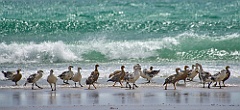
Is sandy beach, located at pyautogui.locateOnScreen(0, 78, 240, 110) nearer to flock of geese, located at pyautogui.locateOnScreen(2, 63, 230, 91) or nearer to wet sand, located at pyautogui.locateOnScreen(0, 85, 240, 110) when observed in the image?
wet sand, located at pyautogui.locateOnScreen(0, 85, 240, 110)

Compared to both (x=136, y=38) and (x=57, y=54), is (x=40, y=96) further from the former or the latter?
(x=136, y=38)

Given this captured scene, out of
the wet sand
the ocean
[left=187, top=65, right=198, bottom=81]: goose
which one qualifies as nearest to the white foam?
the ocean

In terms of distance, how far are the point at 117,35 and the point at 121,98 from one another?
1665 centimetres

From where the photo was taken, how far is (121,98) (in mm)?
18109

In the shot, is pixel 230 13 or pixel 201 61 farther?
pixel 230 13

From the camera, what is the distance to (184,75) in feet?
67.7

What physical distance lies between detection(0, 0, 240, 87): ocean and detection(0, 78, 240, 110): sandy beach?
6.45 feet

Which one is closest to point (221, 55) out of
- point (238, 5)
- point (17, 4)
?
point (238, 5)

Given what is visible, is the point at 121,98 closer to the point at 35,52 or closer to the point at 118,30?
the point at 35,52

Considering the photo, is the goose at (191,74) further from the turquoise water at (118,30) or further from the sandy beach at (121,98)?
the turquoise water at (118,30)

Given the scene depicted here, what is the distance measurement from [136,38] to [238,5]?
11.8 meters

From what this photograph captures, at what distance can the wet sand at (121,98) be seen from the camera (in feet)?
55.4

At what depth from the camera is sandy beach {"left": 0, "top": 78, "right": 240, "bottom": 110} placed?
16.9 metres

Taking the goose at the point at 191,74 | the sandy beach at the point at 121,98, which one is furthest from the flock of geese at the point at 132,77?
the sandy beach at the point at 121,98
